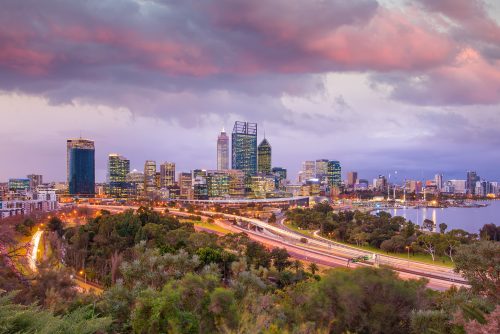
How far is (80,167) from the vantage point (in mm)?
172875

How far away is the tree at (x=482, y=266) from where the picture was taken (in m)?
10.5

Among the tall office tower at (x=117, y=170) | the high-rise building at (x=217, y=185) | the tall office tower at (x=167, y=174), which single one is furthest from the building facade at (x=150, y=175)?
the high-rise building at (x=217, y=185)

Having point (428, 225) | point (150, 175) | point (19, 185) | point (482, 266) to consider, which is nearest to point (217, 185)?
point (150, 175)

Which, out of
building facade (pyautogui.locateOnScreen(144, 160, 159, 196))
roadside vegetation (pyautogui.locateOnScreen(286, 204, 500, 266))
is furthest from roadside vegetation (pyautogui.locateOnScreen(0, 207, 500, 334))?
building facade (pyautogui.locateOnScreen(144, 160, 159, 196))

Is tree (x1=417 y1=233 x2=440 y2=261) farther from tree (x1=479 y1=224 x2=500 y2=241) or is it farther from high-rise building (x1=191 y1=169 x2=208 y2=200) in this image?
high-rise building (x1=191 y1=169 x2=208 y2=200)

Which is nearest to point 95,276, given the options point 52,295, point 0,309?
point 52,295

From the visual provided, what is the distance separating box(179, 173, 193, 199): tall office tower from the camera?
145 m

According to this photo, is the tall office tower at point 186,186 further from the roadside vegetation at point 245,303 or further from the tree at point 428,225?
Answer: the roadside vegetation at point 245,303

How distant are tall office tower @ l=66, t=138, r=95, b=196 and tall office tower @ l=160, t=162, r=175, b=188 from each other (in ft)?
100

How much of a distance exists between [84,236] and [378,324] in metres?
24.9

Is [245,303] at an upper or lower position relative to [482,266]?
lower

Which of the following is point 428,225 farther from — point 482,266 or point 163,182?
point 163,182

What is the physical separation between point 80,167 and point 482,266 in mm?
178639

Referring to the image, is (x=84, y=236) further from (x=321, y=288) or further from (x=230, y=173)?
(x=230, y=173)
